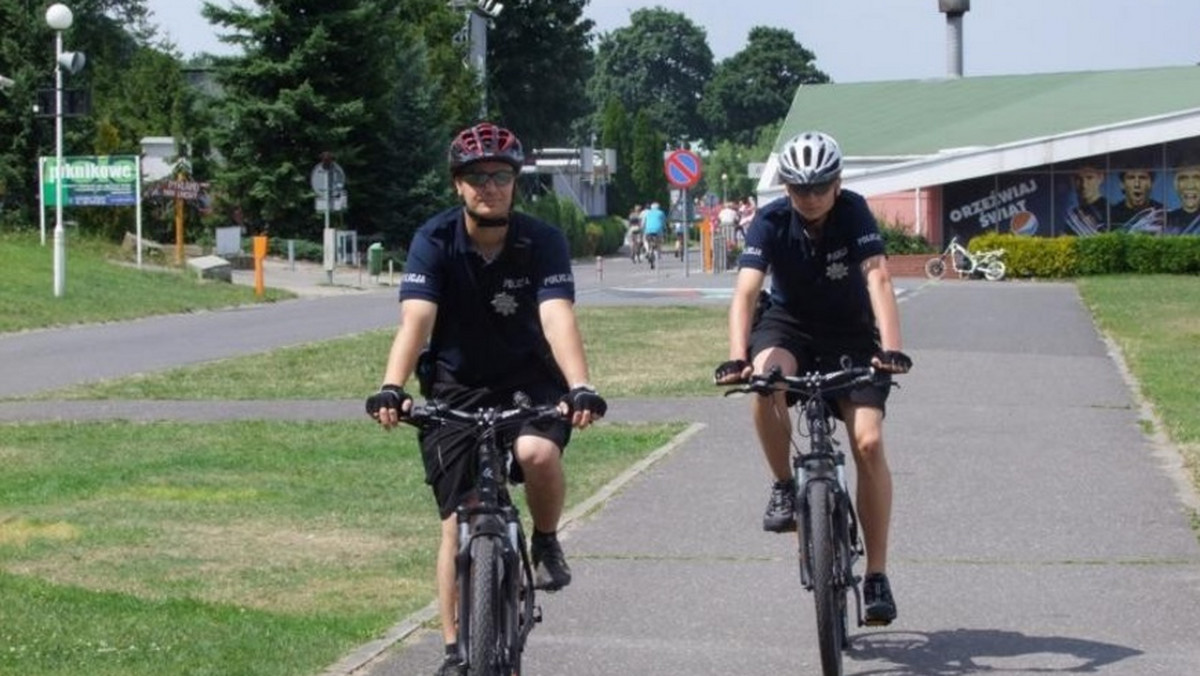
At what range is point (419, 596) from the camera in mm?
8906

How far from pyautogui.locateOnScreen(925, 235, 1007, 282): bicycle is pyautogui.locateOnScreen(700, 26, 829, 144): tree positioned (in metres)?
103

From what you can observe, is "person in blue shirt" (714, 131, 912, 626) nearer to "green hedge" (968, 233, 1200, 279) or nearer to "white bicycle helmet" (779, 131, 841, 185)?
"white bicycle helmet" (779, 131, 841, 185)

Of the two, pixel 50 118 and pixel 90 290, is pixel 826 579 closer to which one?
pixel 90 290

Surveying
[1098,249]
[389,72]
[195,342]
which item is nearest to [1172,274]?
[1098,249]

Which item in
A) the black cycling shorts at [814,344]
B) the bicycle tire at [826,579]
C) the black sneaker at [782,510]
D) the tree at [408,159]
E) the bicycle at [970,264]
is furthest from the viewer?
the tree at [408,159]

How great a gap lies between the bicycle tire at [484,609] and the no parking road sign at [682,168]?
3987 centimetres

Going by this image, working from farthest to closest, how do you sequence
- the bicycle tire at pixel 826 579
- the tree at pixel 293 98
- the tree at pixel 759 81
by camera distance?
the tree at pixel 759 81 → the tree at pixel 293 98 → the bicycle tire at pixel 826 579

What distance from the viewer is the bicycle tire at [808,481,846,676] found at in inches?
273

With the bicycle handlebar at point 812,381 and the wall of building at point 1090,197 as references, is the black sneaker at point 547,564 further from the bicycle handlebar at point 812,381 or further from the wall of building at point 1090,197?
the wall of building at point 1090,197

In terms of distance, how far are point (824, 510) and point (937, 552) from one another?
2.90 meters

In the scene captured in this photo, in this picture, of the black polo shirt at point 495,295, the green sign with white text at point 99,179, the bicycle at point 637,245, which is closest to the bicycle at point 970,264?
the green sign with white text at point 99,179

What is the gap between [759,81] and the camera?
153000mm

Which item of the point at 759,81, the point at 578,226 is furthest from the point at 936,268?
the point at 759,81

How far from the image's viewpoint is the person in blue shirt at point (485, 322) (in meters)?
6.44
